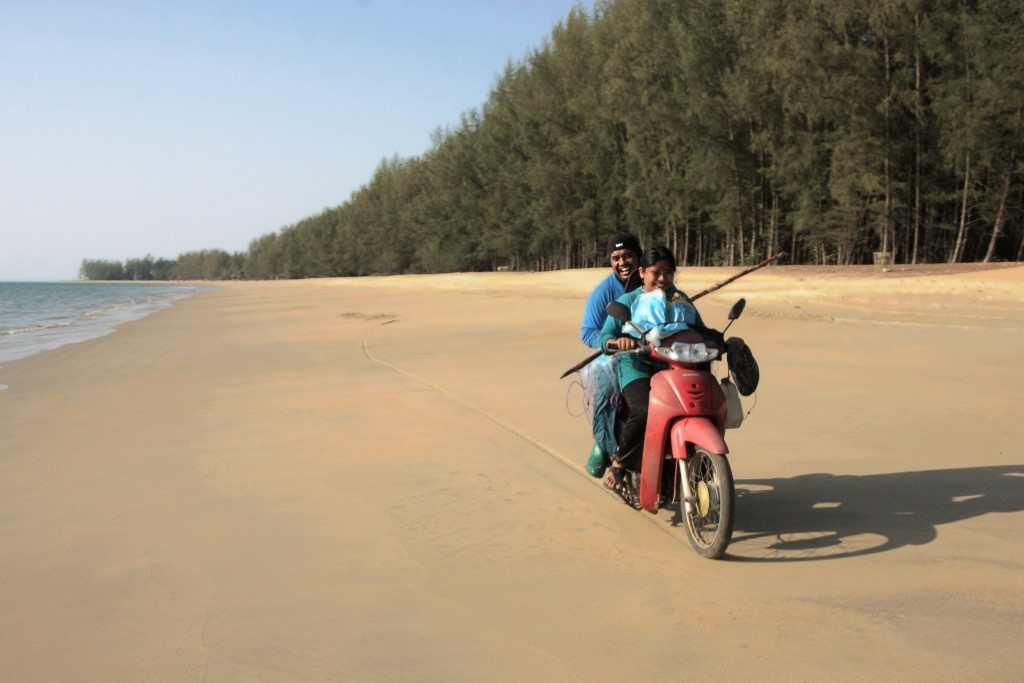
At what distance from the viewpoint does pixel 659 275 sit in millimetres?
4191

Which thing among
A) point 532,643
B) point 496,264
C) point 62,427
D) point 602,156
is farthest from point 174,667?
point 496,264

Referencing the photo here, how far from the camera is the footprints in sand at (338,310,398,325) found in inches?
795

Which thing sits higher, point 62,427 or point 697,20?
point 697,20

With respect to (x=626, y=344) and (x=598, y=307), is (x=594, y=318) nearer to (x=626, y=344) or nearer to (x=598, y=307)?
(x=598, y=307)

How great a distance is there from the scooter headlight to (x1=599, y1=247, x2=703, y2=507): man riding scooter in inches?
5.8

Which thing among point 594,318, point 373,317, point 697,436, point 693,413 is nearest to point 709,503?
point 697,436

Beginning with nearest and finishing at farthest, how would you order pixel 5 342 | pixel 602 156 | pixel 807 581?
1. pixel 807 581
2. pixel 5 342
3. pixel 602 156

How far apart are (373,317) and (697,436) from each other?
1868cm

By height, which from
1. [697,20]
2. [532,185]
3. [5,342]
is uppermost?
[697,20]

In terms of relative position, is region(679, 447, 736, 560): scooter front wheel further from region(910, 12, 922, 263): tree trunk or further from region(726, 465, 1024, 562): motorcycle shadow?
region(910, 12, 922, 263): tree trunk

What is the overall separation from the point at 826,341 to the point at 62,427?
979 cm

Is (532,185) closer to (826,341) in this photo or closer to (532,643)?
(826,341)

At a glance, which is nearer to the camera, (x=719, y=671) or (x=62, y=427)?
(x=719, y=671)

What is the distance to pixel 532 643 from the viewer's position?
9.55ft
